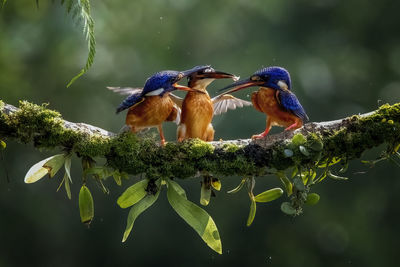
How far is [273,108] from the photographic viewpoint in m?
3.65

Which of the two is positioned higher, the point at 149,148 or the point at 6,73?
the point at 6,73

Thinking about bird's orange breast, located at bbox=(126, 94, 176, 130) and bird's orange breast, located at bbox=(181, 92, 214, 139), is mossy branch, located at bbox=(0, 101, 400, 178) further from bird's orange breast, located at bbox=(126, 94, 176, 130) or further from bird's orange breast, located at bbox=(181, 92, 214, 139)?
bird's orange breast, located at bbox=(181, 92, 214, 139)

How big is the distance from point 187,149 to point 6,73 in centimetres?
754

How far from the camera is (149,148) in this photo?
10.4 ft

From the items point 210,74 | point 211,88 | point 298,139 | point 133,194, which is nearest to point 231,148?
point 298,139

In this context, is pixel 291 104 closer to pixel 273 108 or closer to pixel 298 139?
pixel 273 108

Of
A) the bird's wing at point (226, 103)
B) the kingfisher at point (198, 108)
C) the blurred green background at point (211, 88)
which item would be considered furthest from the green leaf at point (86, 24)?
the blurred green background at point (211, 88)

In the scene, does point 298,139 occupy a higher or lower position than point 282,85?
lower

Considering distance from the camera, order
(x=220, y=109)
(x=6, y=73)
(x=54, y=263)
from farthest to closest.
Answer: (x=54, y=263) < (x=6, y=73) < (x=220, y=109)

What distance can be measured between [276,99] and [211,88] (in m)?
5.94

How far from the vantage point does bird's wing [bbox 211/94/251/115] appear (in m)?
4.19

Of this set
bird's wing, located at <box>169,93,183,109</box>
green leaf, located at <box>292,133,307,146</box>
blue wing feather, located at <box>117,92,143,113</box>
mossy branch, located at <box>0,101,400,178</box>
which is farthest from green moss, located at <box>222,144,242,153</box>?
bird's wing, located at <box>169,93,183,109</box>

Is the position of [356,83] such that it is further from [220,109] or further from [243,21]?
[220,109]

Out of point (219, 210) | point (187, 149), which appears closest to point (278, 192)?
point (187, 149)
